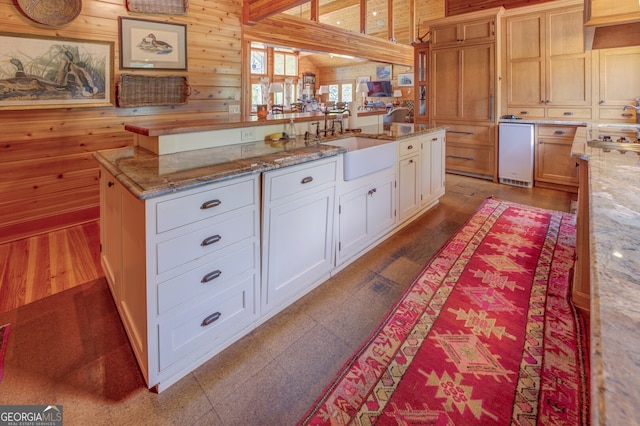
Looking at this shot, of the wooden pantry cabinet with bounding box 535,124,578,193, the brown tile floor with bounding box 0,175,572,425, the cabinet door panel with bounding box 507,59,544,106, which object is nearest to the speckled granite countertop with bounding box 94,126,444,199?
the brown tile floor with bounding box 0,175,572,425

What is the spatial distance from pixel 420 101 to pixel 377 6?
496cm

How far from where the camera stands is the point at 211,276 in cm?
163

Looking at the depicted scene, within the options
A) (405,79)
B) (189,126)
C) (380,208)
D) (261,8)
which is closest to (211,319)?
(189,126)

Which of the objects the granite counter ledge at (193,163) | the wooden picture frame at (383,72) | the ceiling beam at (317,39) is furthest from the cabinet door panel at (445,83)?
the wooden picture frame at (383,72)

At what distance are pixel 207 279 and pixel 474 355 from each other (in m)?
1.34

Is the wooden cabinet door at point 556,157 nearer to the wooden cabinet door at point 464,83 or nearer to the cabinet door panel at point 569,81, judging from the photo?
the cabinet door panel at point 569,81

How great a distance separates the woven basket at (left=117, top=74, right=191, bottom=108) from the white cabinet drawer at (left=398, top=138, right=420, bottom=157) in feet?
8.70

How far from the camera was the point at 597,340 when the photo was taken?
1.51 ft

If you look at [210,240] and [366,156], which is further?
[366,156]

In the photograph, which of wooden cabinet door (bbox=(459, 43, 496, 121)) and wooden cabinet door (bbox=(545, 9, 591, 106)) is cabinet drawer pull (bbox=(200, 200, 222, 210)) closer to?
wooden cabinet door (bbox=(459, 43, 496, 121))

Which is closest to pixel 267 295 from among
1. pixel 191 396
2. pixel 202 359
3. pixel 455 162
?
pixel 202 359

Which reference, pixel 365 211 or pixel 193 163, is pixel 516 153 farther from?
pixel 193 163

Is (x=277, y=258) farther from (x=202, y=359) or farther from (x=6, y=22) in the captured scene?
(x=6, y=22)

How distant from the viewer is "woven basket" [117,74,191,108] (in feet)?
12.1
